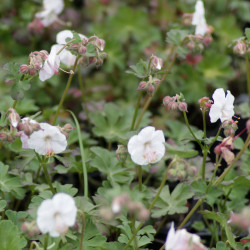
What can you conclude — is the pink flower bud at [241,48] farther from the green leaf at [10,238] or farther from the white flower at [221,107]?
the green leaf at [10,238]

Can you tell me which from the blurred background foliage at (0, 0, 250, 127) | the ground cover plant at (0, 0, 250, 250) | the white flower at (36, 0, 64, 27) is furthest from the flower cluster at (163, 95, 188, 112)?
the white flower at (36, 0, 64, 27)

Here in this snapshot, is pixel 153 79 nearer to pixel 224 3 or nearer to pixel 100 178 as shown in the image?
pixel 100 178

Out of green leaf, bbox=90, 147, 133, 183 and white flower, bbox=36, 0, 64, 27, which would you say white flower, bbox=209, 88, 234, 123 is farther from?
white flower, bbox=36, 0, 64, 27

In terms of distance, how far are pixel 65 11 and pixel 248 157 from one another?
77.4 inches

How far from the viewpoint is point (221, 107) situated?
5.15 feet

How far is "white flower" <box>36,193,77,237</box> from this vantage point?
3.91 ft

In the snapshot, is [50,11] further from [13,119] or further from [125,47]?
[13,119]

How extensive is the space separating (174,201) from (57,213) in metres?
0.75

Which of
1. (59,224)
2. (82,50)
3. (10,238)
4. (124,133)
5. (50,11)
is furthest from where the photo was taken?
(50,11)

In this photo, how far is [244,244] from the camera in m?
1.65

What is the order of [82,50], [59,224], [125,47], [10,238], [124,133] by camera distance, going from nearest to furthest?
[59,224] → [10,238] → [82,50] → [124,133] → [125,47]

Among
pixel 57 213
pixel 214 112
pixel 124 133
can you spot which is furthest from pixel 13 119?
pixel 124 133

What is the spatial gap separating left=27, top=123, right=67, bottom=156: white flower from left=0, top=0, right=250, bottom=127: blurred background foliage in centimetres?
124

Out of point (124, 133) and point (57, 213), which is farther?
point (124, 133)
